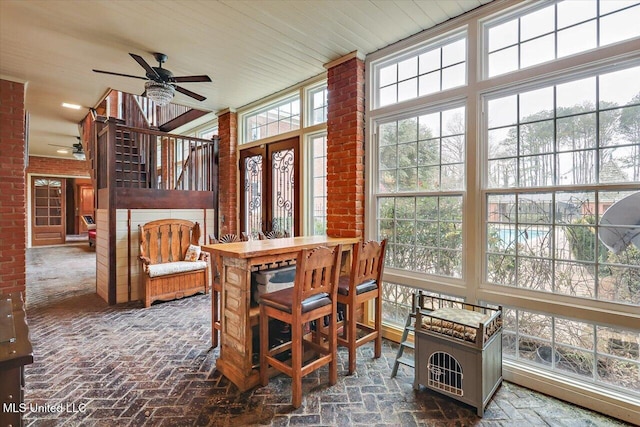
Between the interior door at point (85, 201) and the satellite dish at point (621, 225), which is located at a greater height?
the interior door at point (85, 201)

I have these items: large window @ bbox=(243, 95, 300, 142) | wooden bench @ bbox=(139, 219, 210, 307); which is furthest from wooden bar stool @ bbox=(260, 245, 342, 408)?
large window @ bbox=(243, 95, 300, 142)

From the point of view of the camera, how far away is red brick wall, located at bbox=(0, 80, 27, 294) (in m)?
3.82

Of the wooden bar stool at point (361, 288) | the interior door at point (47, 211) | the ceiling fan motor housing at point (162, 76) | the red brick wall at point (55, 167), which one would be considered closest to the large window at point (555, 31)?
the wooden bar stool at point (361, 288)

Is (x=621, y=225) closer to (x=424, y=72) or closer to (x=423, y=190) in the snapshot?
(x=423, y=190)

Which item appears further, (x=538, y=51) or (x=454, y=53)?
(x=454, y=53)

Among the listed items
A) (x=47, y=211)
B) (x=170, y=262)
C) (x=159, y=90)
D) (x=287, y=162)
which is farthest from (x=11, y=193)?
(x=47, y=211)

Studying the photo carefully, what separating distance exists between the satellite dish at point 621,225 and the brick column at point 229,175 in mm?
4723

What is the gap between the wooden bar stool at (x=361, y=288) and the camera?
2609mm

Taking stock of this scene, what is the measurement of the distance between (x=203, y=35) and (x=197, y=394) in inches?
126

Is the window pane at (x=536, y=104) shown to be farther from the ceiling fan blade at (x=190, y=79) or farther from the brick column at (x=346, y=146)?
the ceiling fan blade at (x=190, y=79)

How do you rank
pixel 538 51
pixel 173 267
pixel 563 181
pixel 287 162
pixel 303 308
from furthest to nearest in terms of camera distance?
pixel 287 162 → pixel 173 267 → pixel 538 51 → pixel 563 181 → pixel 303 308

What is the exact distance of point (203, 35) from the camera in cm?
317

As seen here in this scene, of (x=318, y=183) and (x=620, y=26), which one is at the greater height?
(x=620, y=26)

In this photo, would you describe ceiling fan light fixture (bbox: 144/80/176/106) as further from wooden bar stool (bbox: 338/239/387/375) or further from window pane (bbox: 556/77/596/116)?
window pane (bbox: 556/77/596/116)
